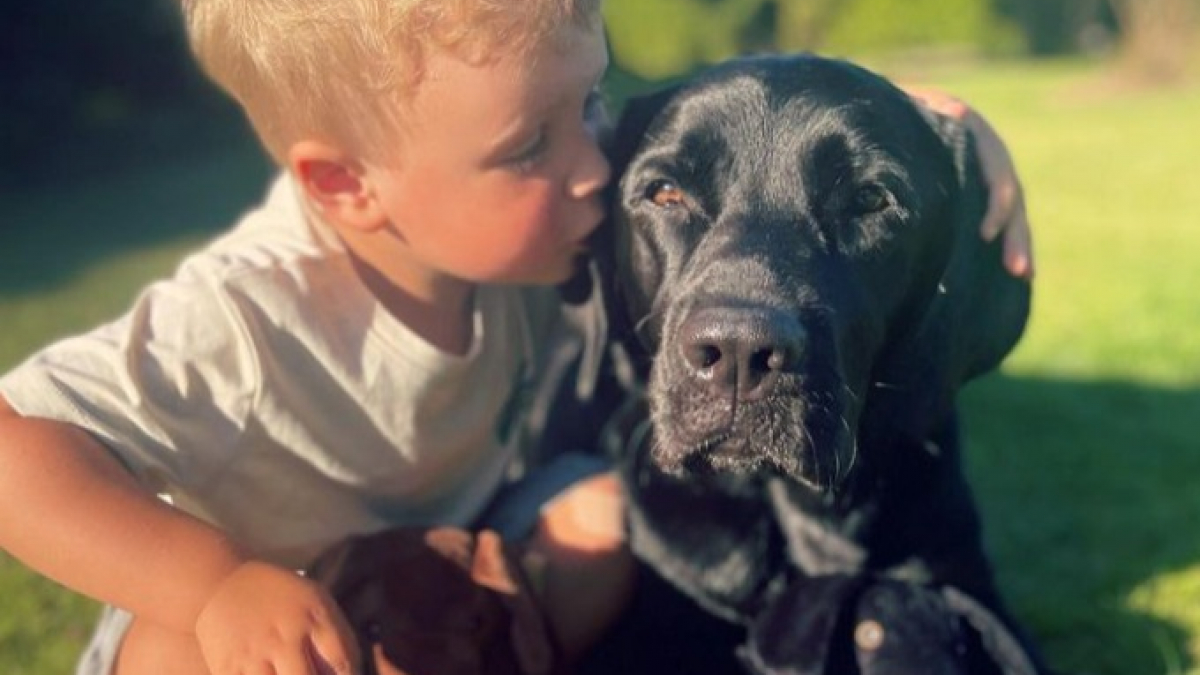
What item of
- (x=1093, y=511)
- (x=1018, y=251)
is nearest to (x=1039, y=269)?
(x=1093, y=511)

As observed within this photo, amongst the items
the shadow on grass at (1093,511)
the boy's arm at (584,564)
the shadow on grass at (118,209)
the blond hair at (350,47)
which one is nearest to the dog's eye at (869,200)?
the blond hair at (350,47)

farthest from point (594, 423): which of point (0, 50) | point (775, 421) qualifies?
point (0, 50)

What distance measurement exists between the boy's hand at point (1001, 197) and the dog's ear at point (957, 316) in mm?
13

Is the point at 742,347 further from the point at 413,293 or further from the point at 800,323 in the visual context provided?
the point at 413,293

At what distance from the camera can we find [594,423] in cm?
229

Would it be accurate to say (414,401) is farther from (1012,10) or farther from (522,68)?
(1012,10)

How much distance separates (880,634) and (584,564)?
0.40 meters

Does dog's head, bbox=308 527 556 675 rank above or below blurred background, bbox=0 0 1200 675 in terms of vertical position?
A: above

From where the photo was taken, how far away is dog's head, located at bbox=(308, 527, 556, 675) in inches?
69.7

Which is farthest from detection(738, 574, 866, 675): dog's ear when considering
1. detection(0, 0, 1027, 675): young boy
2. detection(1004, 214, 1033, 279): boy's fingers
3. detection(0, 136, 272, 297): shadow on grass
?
detection(0, 136, 272, 297): shadow on grass

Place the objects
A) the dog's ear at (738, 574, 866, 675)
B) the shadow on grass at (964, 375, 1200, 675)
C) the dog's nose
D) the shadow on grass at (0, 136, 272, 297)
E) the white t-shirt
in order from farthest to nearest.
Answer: the shadow on grass at (0, 136, 272, 297) → the shadow on grass at (964, 375, 1200, 675) → the dog's ear at (738, 574, 866, 675) → the white t-shirt → the dog's nose

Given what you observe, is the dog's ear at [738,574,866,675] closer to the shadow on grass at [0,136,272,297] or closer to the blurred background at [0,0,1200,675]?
the blurred background at [0,0,1200,675]

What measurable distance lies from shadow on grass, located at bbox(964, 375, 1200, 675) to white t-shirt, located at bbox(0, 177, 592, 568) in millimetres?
883

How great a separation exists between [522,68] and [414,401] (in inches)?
18.9
